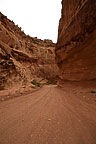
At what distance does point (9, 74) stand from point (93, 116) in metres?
8.17

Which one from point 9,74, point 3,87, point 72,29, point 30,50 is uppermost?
point 30,50

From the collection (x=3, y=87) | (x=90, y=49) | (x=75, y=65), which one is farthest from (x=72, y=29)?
(x=3, y=87)

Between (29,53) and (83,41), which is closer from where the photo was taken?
(83,41)

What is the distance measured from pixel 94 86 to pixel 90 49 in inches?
114

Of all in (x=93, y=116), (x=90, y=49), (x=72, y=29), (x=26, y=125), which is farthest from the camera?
(x=72, y=29)

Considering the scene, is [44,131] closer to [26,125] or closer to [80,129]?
[26,125]

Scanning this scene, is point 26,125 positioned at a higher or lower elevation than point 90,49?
lower

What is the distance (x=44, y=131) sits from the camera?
1383 mm

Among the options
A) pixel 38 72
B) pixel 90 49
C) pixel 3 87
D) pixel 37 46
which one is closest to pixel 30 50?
pixel 37 46

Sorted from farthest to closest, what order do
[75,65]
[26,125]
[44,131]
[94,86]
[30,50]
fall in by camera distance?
[30,50]
[75,65]
[94,86]
[26,125]
[44,131]

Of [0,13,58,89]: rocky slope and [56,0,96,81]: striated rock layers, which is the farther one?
[0,13,58,89]: rocky slope

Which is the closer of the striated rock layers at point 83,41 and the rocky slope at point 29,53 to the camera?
the striated rock layers at point 83,41

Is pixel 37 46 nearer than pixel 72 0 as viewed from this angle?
No

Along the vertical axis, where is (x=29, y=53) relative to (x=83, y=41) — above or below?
above
